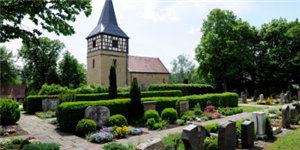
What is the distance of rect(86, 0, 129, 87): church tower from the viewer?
92.1ft

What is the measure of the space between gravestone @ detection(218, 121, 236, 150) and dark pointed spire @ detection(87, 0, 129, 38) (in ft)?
84.0

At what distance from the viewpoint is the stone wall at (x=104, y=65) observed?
28031 mm

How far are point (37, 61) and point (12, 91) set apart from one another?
6.93 metres

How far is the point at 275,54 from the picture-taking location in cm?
2591

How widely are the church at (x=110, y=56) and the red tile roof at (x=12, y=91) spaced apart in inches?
583

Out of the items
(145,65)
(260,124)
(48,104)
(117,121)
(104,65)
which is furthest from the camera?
(145,65)

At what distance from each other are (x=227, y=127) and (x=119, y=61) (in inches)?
1019

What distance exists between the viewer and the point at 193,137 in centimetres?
531

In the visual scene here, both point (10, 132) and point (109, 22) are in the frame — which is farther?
point (109, 22)

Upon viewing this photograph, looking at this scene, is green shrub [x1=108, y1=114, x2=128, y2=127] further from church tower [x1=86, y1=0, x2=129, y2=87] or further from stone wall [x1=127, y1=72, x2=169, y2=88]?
stone wall [x1=127, y1=72, x2=169, y2=88]

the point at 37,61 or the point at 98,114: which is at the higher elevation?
the point at 37,61

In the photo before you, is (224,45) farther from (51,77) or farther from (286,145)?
(51,77)

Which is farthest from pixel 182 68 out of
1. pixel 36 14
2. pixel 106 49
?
pixel 36 14

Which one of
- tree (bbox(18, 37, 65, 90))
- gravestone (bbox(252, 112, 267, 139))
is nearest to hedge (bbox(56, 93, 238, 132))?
gravestone (bbox(252, 112, 267, 139))
